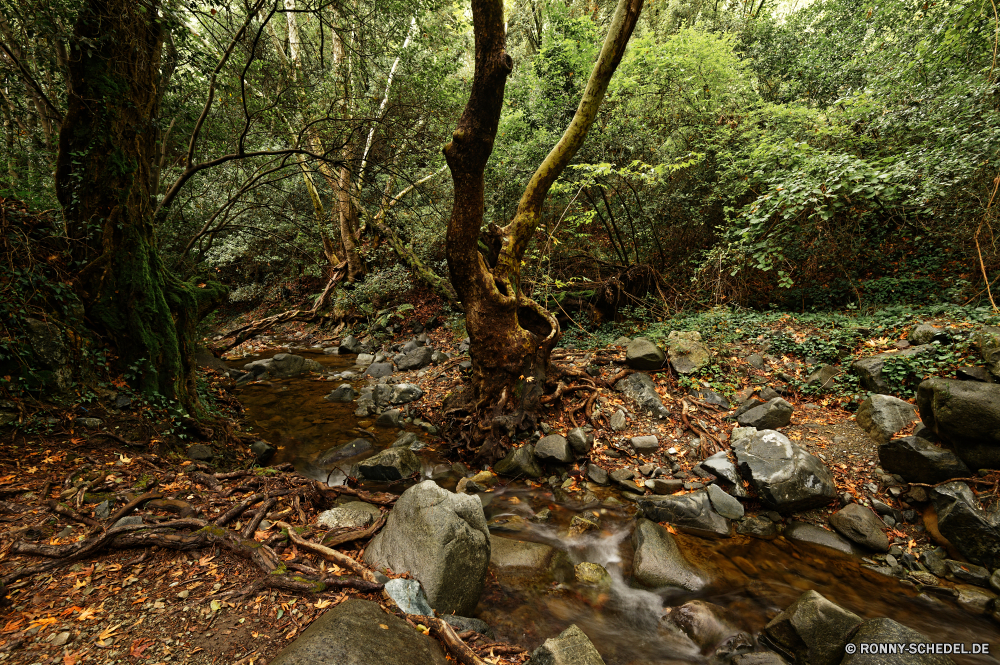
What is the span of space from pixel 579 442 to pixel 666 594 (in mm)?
2330

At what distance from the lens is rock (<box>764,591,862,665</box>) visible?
9.99 ft

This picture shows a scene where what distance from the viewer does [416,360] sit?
10.2 meters

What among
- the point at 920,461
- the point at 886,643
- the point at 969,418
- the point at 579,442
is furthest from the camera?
the point at 579,442

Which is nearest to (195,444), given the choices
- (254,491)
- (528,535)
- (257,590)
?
(254,491)

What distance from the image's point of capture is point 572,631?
2885mm

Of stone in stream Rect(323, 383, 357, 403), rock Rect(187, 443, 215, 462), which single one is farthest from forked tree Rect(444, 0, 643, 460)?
rock Rect(187, 443, 215, 462)

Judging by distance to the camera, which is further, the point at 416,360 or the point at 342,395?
the point at 416,360

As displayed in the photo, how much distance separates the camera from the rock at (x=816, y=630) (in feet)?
9.99

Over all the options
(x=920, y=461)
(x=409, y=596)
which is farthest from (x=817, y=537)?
(x=409, y=596)

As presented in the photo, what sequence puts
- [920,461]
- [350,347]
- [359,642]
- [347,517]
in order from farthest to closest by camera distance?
[350,347] < [920,461] < [347,517] < [359,642]

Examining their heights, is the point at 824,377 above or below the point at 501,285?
below

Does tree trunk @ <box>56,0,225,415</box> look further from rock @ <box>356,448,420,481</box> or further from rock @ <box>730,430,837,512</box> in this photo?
rock @ <box>730,430,837,512</box>

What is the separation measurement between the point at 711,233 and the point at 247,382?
40.8ft

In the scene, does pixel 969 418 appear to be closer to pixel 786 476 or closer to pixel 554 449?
pixel 786 476
